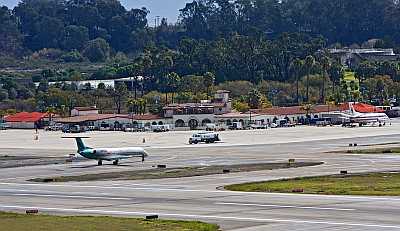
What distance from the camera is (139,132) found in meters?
195

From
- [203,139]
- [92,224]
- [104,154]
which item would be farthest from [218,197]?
[203,139]

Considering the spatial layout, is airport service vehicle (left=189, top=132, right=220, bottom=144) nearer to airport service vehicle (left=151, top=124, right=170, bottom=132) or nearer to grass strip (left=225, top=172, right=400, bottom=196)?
airport service vehicle (left=151, top=124, right=170, bottom=132)

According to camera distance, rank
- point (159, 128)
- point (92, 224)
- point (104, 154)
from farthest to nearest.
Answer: point (159, 128) < point (104, 154) < point (92, 224)

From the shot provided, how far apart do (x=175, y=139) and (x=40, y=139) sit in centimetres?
2587

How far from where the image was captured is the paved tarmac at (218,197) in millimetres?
59828

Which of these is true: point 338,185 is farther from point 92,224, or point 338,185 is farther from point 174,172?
point 92,224

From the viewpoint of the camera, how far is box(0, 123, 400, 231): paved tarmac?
5983 cm

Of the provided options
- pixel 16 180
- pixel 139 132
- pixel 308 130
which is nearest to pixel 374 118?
pixel 308 130

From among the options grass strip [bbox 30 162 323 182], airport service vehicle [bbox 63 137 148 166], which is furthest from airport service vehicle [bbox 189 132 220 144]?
grass strip [bbox 30 162 323 182]

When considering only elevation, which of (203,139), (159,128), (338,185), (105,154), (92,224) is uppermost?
(159,128)

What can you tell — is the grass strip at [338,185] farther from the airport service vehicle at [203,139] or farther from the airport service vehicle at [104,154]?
the airport service vehicle at [203,139]

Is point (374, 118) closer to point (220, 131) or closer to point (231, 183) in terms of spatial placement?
point (220, 131)

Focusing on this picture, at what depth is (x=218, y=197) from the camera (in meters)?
73.8

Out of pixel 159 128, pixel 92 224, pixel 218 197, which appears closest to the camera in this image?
pixel 92 224
